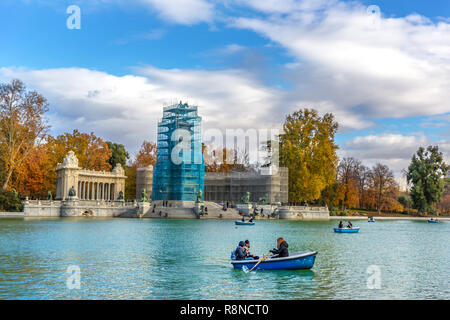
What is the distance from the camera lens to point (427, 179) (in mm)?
83875

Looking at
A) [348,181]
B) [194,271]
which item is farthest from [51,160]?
[194,271]

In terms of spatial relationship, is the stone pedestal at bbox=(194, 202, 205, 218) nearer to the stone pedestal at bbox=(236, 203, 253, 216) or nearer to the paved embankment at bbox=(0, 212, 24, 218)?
the stone pedestal at bbox=(236, 203, 253, 216)

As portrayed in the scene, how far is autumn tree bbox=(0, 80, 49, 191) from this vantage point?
59.0m

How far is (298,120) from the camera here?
2810 inches

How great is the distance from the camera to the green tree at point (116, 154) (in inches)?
3506

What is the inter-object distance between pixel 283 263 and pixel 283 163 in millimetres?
51556

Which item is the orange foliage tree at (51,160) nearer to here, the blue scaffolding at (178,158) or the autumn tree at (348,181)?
the blue scaffolding at (178,158)

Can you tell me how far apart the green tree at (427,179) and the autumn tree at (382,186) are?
4.77 meters

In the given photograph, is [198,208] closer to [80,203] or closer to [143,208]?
[143,208]
